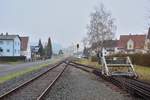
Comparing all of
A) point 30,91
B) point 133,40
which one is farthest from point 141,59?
point 133,40

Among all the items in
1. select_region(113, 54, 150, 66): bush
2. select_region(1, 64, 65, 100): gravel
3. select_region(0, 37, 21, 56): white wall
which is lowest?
select_region(1, 64, 65, 100): gravel

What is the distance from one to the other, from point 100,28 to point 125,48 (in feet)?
144

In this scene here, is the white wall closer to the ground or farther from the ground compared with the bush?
farther from the ground

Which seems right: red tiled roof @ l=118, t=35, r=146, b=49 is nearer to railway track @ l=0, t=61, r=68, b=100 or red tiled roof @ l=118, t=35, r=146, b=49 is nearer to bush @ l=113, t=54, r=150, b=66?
bush @ l=113, t=54, r=150, b=66

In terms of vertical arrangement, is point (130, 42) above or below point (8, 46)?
above

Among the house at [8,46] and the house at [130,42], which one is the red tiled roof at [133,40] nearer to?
the house at [130,42]

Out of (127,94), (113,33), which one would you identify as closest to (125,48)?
(113,33)

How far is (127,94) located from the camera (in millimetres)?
16656

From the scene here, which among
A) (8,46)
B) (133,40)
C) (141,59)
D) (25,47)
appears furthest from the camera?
(25,47)

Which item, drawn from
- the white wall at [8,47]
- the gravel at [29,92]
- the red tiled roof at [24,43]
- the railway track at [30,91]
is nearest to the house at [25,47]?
the red tiled roof at [24,43]

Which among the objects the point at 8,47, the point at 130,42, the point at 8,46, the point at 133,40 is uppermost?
the point at 133,40

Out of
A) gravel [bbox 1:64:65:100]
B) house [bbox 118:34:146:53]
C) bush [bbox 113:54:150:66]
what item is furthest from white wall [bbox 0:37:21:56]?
gravel [bbox 1:64:65:100]

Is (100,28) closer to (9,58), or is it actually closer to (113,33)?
(113,33)

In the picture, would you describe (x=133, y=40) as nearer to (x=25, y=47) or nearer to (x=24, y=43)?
(x=25, y=47)
